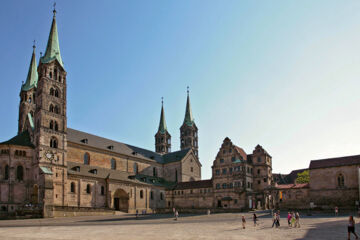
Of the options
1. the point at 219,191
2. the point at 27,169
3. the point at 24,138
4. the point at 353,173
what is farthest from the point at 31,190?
the point at 353,173

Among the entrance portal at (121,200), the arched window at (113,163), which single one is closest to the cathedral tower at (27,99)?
the arched window at (113,163)

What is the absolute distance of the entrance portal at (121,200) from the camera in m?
63.7

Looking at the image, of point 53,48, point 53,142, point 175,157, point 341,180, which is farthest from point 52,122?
point 341,180

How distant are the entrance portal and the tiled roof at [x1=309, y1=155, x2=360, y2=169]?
35995mm

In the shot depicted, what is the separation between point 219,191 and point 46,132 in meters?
36.3

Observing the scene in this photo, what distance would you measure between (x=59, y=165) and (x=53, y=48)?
2281 centimetres

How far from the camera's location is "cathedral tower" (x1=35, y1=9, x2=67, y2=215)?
169ft

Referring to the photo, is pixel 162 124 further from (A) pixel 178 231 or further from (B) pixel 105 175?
(A) pixel 178 231

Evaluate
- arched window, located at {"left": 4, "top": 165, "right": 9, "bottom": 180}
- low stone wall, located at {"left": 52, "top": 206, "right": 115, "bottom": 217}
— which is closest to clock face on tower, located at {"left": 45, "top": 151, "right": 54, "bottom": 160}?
arched window, located at {"left": 4, "top": 165, "right": 9, "bottom": 180}

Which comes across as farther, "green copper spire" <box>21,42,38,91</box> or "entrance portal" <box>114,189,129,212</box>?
"green copper spire" <box>21,42,38,91</box>

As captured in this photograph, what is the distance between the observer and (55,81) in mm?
58594

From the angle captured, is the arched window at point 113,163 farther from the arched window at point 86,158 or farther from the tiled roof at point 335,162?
the tiled roof at point 335,162

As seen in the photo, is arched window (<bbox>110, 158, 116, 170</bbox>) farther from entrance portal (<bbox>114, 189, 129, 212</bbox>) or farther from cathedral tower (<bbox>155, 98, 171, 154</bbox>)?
cathedral tower (<bbox>155, 98, 171, 154</bbox>)

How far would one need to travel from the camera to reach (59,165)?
5369cm
